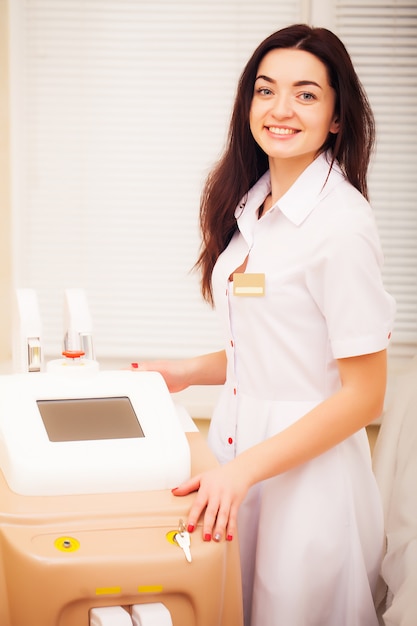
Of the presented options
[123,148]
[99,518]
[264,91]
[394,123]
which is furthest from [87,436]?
[394,123]

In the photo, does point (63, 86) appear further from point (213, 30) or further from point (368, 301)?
point (368, 301)

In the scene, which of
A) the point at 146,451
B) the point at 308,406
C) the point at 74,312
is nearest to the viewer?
the point at 146,451

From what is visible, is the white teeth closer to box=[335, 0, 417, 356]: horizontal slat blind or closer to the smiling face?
the smiling face

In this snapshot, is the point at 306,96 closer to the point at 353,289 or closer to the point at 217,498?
the point at 353,289

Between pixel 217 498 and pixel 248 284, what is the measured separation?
368 millimetres

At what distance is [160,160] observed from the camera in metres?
2.66

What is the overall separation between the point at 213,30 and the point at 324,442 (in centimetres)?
176

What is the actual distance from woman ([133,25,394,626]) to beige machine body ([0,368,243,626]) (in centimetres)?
12

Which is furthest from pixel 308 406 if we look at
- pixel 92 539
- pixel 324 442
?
pixel 92 539

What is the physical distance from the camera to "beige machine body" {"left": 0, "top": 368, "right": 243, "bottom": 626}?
1034 millimetres

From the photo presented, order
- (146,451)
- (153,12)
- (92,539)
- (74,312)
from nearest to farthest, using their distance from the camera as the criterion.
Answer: (92,539), (146,451), (74,312), (153,12)

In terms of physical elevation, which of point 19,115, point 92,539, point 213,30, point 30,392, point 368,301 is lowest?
point 92,539

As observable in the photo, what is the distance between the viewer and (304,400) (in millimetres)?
1351

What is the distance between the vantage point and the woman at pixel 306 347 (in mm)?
1229
